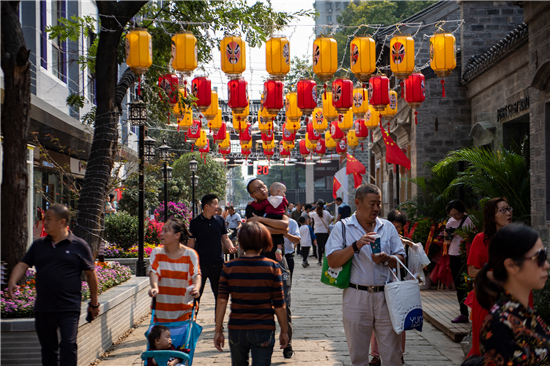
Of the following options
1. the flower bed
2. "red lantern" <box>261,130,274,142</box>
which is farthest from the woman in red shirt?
"red lantern" <box>261,130,274,142</box>

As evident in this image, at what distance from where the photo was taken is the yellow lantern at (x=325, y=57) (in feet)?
35.5

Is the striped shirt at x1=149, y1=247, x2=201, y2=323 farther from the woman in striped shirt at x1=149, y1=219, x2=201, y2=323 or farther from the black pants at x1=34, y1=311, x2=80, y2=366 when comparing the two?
the black pants at x1=34, y1=311, x2=80, y2=366

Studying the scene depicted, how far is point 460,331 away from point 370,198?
404cm

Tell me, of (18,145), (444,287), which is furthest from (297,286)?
(18,145)

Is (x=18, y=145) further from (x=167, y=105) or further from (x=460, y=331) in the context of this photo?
(x=460, y=331)

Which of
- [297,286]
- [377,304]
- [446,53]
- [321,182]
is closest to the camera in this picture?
[377,304]

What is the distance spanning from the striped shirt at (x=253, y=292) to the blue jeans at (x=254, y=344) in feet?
0.15

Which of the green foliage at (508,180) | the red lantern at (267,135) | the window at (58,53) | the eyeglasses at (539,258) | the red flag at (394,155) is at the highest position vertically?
the window at (58,53)

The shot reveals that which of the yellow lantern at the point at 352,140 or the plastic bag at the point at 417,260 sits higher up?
the yellow lantern at the point at 352,140

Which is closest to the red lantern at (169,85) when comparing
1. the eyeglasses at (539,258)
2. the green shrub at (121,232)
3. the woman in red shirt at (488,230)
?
the green shrub at (121,232)

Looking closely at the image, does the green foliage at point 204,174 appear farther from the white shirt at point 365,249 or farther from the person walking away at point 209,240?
the white shirt at point 365,249

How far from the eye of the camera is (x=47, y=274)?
16.5ft

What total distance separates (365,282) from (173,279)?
1.95m

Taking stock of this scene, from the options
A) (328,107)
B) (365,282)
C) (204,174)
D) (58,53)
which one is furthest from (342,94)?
(204,174)
